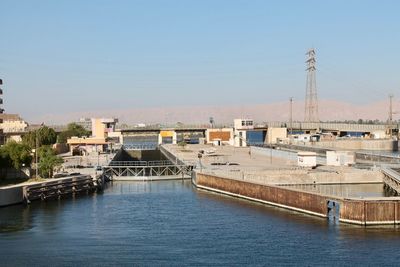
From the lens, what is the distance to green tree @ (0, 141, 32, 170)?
5878 cm

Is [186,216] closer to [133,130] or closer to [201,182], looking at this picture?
[201,182]

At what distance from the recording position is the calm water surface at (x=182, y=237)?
97.1 ft

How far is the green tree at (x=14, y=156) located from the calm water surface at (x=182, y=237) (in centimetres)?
1178

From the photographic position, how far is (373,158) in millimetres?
73875

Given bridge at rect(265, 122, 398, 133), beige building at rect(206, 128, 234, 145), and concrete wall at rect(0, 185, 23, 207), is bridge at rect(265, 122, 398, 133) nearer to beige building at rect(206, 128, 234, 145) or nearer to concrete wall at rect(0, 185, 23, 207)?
beige building at rect(206, 128, 234, 145)

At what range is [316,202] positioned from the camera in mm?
41250

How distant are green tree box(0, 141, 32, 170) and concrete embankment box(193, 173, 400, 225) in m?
18.6

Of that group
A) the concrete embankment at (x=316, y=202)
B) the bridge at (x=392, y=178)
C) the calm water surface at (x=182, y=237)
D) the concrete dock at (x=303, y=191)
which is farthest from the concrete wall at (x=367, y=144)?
the calm water surface at (x=182, y=237)

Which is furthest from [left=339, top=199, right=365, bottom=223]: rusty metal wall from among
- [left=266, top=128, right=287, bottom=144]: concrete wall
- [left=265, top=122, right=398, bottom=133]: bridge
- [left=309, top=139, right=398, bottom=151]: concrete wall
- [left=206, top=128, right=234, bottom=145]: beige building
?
[left=265, top=122, right=398, bottom=133]: bridge

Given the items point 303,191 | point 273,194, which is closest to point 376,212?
point 303,191

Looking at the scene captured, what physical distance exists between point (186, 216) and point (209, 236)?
7.20 m

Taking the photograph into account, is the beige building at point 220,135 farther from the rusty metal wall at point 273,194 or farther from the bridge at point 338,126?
the rusty metal wall at point 273,194

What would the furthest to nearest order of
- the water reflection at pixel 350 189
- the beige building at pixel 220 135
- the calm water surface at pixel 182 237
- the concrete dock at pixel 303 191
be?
1. the beige building at pixel 220 135
2. the water reflection at pixel 350 189
3. the concrete dock at pixel 303 191
4. the calm water surface at pixel 182 237

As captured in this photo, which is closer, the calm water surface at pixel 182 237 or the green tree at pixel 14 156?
the calm water surface at pixel 182 237
